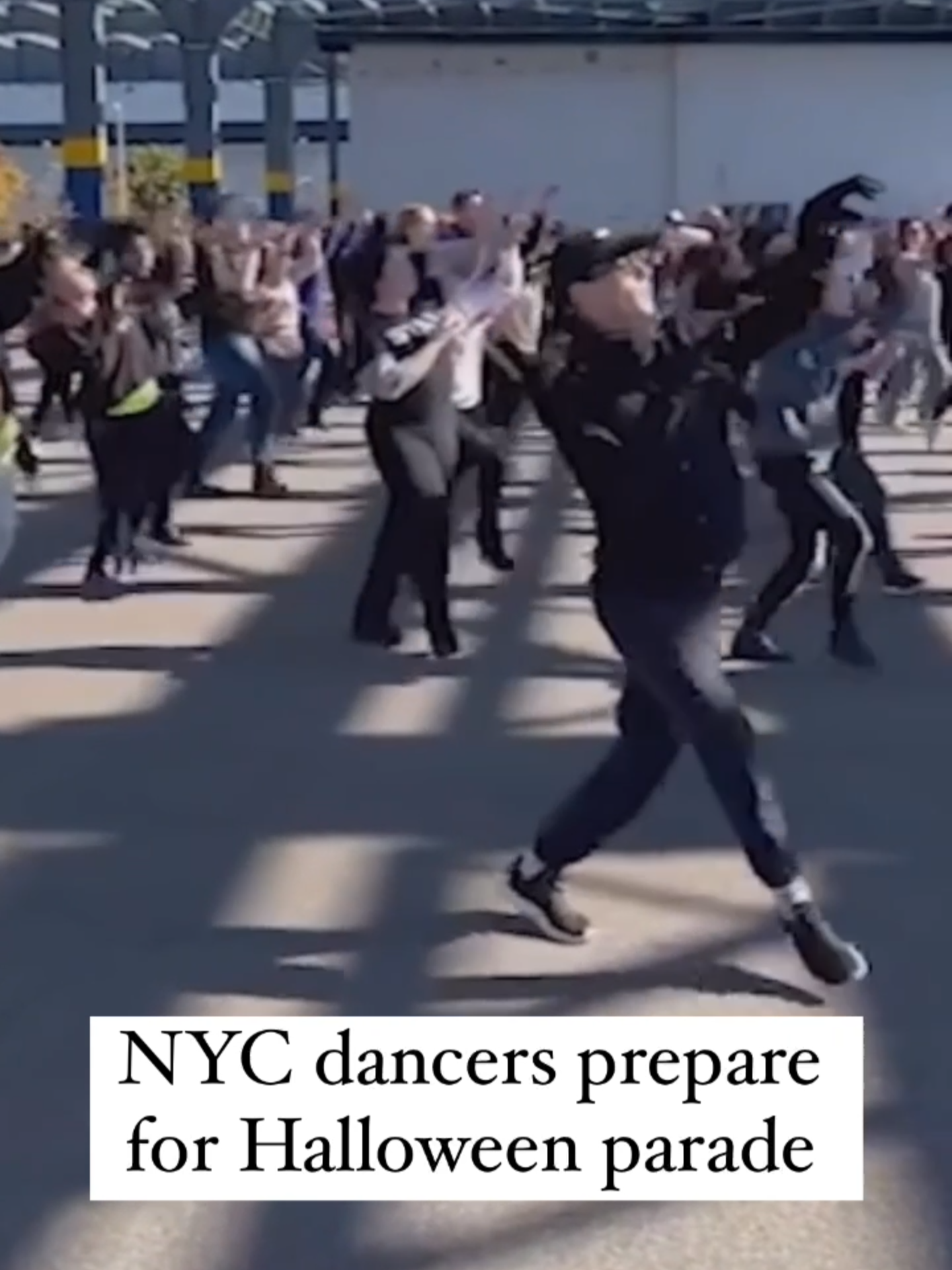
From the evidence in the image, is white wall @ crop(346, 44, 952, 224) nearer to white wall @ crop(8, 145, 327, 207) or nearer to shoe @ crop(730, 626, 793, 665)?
white wall @ crop(8, 145, 327, 207)

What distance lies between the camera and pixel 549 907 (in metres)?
6.95

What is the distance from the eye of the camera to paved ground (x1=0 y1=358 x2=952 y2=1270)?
505cm

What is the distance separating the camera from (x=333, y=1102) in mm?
5203

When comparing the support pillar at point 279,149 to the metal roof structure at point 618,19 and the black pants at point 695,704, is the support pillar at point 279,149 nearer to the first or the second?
the metal roof structure at point 618,19

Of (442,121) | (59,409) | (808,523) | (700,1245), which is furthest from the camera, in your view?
(442,121)

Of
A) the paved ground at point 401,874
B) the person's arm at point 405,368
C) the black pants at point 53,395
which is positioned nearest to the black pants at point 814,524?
the paved ground at point 401,874

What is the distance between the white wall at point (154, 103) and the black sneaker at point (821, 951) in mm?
58824

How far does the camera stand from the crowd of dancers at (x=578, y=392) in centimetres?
633

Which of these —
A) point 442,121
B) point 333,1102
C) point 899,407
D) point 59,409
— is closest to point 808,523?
point 333,1102

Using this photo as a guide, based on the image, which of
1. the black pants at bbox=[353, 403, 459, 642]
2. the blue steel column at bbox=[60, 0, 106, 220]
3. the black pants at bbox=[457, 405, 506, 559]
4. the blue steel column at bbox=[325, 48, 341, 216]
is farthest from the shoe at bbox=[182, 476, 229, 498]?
the blue steel column at bbox=[325, 48, 341, 216]

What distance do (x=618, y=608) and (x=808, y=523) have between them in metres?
4.27

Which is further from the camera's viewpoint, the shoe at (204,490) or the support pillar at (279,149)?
the support pillar at (279,149)

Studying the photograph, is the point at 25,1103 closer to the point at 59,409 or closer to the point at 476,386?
the point at 476,386

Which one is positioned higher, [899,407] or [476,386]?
[476,386]
